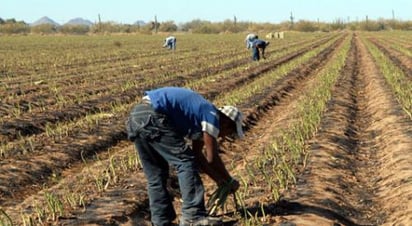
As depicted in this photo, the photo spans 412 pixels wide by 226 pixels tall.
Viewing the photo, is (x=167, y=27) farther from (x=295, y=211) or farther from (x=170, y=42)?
→ (x=295, y=211)

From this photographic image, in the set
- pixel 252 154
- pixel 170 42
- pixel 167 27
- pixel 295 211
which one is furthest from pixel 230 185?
pixel 167 27

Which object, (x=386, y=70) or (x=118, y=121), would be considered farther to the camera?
(x=386, y=70)

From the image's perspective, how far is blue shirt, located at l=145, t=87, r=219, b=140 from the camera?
413cm

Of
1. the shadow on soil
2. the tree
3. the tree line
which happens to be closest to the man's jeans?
the shadow on soil

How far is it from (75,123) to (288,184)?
4.76 meters

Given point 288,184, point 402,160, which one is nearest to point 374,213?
point 288,184

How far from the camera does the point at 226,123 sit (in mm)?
4246

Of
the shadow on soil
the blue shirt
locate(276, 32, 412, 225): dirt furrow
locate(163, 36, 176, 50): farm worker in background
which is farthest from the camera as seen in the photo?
locate(163, 36, 176, 50): farm worker in background

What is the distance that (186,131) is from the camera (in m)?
4.23

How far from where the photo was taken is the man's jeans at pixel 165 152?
4.20 meters

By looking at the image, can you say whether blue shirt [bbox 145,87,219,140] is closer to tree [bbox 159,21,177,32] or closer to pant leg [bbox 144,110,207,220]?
pant leg [bbox 144,110,207,220]

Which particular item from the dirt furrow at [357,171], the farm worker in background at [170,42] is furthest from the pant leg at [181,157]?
the farm worker in background at [170,42]

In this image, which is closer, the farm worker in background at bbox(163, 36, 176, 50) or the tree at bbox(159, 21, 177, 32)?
the farm worker in background at bbox(163, 36, 176, 50)

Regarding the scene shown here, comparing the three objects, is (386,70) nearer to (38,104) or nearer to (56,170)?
(38,104)
